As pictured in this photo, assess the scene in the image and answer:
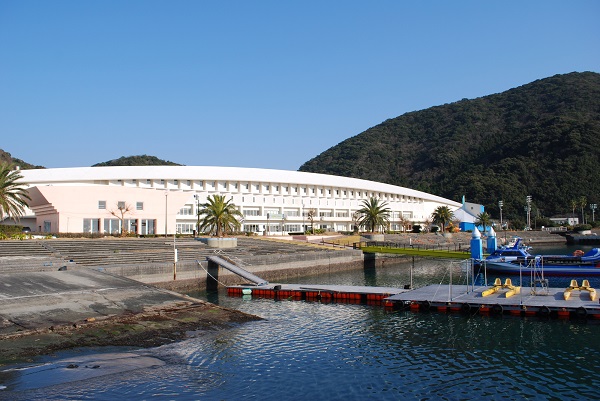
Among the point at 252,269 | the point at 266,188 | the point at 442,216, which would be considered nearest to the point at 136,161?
the point at 266,188

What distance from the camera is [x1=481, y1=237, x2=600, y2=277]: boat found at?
48469mm

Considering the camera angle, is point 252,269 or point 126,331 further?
point 252,269

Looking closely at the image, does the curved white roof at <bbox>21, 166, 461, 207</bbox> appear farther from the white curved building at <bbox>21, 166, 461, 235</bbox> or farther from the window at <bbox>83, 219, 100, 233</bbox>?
the window at <bbox>83, 219, 100, 233</bbox>

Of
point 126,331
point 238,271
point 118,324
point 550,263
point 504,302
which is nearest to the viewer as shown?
point 126,331

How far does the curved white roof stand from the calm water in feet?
171

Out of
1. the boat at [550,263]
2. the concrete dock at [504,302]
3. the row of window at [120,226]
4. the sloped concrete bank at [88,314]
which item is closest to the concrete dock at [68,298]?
the sloped concrete bank at [88,314]

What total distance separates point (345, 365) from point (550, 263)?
4291cm

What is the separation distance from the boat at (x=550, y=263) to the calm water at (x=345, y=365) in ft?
82.2

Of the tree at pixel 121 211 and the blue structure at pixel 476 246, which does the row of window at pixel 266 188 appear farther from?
the blue structure at pixel 476 246

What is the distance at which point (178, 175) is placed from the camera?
75375mm

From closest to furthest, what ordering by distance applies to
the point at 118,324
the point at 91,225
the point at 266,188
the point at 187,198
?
the point at 118,324 < the point at 91,225 < the point at 187,198 < the point at 266,188

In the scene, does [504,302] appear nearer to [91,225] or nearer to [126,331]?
[126,331]

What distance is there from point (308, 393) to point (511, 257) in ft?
152

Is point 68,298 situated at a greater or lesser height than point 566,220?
lesser
